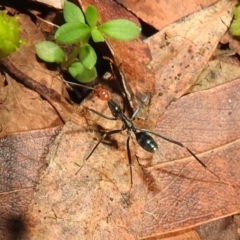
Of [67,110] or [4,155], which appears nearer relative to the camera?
[4,155]

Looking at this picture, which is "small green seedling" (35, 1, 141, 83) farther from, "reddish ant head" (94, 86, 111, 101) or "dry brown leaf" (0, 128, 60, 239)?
"dry brown leaf" (0, 128, 60, 239)

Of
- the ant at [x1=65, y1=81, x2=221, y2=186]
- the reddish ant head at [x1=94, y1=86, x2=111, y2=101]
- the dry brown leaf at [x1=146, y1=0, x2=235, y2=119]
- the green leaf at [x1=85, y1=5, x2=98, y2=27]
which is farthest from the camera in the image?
the dry brown leaf at [x1=146, y1=0, x2=235, y2=119]

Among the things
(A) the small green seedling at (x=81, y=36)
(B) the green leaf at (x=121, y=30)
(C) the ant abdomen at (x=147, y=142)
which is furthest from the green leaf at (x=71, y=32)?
(C) the ant abdomen at (x=147, y=142)

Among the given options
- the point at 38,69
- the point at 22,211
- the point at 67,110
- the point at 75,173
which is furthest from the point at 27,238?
the point at 38,69

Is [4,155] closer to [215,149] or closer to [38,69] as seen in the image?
[38,69]

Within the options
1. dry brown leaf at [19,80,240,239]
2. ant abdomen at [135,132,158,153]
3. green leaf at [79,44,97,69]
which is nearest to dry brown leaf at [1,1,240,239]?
dry brown leaf at [19,80,240,239]

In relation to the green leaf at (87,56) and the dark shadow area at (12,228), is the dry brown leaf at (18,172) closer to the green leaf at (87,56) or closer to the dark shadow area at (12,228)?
the dark shadow area at (12,228)

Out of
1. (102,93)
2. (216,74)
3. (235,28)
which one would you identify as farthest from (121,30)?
(235,28)
